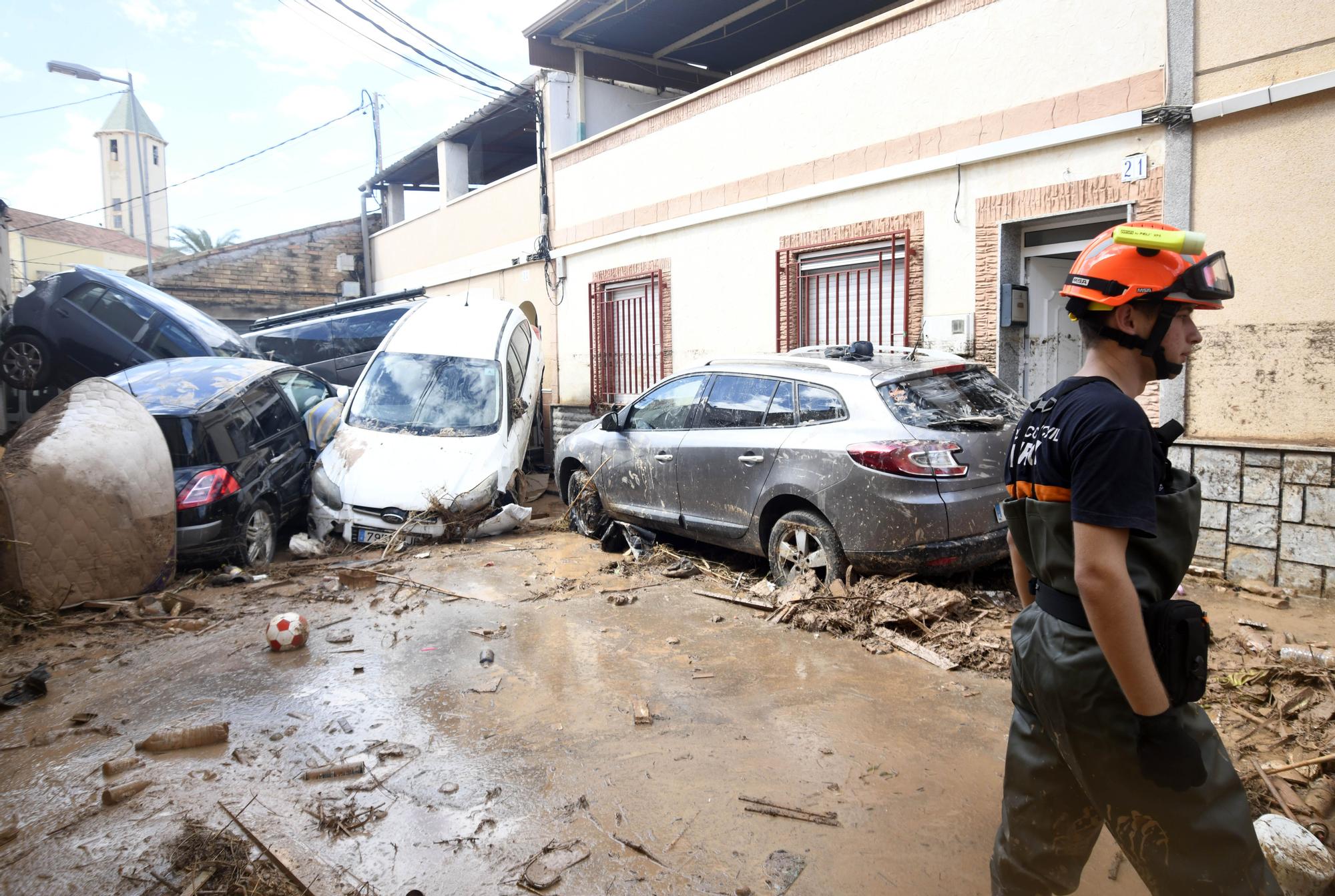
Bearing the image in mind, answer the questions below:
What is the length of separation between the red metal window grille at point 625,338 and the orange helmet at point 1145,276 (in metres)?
9.66

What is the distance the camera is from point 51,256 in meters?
42.6

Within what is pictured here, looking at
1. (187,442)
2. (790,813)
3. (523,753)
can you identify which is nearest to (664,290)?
(187,442)

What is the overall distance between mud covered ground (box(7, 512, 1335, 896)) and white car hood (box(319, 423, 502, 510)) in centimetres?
198

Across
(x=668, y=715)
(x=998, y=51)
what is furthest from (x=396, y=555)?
(x=998, y=51)

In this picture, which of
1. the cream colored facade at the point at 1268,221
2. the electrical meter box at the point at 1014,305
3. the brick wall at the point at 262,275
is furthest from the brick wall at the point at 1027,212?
the brick wall at the point at 262,275

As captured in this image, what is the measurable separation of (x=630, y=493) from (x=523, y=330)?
446 cm

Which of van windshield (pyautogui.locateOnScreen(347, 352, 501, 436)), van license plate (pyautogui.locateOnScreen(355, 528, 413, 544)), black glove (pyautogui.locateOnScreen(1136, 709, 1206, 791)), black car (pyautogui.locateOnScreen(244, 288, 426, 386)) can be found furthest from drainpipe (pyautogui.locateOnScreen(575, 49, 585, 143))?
black glove (pyautogui.locateOnScreen(1136, 709, 1206, 791))

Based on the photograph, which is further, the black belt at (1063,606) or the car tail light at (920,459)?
the car tail light at (920,459)

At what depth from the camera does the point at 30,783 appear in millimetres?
3436

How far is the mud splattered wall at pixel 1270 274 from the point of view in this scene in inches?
222

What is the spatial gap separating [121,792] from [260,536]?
14.5ft

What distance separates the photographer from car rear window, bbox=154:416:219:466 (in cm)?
677

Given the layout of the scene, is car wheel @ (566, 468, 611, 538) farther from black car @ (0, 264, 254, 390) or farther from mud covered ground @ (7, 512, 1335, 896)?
black car @ (0, 264, 254, 390)

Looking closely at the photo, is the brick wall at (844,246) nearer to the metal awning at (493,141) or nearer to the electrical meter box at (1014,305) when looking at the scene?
the electrical meter box at (1014,305)
